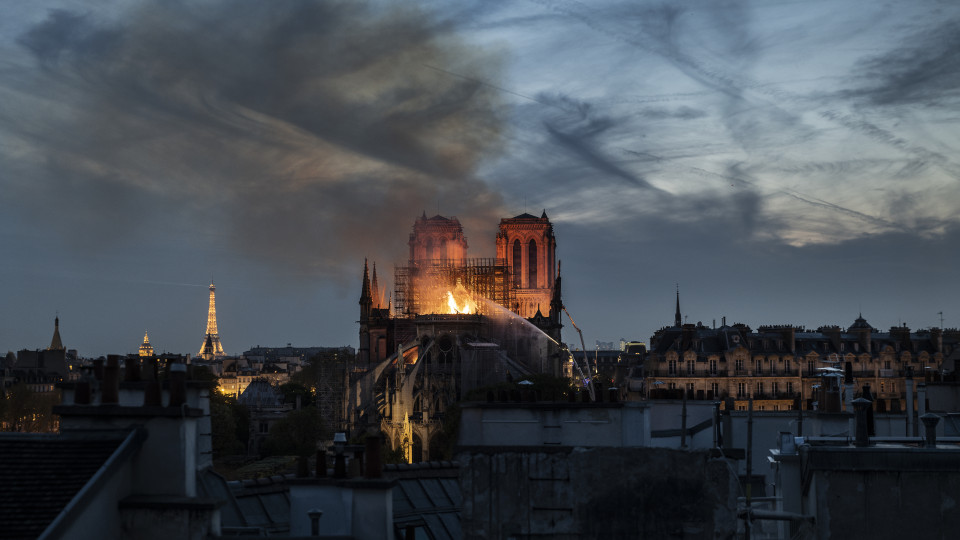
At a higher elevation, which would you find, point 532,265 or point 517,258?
point 517,258

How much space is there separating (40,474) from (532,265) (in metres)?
126

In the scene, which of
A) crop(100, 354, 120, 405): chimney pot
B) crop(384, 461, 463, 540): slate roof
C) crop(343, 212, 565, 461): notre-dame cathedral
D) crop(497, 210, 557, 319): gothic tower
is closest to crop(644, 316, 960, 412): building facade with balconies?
crop(343, 212, 565, 461): notre-dame cathedral

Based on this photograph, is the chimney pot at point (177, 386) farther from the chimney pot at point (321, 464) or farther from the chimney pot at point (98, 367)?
the chimney pot at point (321, 464)

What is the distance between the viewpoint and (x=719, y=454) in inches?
541

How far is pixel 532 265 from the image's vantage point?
13762 cm

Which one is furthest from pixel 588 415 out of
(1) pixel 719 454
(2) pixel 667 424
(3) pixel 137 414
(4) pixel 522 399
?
(2) pixel 667 424

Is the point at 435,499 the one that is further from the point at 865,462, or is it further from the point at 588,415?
the point at 865,462

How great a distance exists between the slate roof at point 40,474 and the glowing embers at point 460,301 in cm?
10516

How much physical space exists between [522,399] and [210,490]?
14.5 ft

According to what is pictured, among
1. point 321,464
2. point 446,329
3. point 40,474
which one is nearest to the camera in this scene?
point 40,474

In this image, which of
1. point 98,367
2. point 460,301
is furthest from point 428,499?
point 460,301

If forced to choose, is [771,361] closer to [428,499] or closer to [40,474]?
[428,499]

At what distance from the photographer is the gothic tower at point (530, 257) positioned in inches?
5389

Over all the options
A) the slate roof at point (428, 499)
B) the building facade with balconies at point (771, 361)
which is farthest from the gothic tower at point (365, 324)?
the slate roof at point (428, 499)
